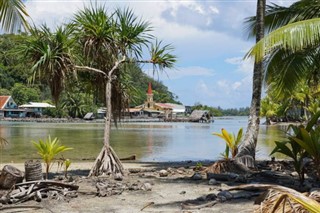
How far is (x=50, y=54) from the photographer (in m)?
8.12

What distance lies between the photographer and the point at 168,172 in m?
9.02

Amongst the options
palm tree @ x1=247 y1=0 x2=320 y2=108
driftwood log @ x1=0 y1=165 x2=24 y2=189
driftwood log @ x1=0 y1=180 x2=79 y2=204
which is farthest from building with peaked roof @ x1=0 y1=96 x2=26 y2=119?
driftwood log @ x1=0 y1=180 x2=79 y2=204

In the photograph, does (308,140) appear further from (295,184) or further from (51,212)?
(51,212)

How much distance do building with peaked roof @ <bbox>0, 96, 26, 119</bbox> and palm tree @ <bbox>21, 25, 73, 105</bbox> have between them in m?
64.8

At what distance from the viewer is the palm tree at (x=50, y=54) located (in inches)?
320

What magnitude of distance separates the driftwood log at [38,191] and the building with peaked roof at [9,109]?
67.1 metres

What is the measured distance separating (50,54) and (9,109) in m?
68.0

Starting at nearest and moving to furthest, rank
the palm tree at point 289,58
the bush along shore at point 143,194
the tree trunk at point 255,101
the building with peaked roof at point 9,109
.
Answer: the bush along shore at point 143,194
the tree trunk at point 255,101
the palm tree at point 289,58
the building with peaked roof at point 9,109

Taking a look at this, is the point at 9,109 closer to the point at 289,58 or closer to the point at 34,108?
the point at 34,108

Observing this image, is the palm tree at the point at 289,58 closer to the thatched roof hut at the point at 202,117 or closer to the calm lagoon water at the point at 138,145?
the calm lagoon water at the point at 138,145

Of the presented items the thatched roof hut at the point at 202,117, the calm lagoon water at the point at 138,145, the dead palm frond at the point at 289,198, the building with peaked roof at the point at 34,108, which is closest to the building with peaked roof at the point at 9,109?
the building with peaked roof at the point at 34,108

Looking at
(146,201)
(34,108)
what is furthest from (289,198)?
(34,108)

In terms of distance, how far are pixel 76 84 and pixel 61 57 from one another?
57.0 inches

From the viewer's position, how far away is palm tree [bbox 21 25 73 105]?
814 cm
